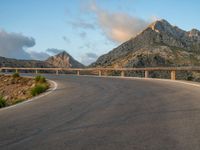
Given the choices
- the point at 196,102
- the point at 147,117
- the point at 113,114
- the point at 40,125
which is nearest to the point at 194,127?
the point at 147,117

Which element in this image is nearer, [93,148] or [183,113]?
[93,148]

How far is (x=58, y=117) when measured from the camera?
1162cm

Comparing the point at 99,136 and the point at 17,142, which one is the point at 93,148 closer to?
the point at 99,136

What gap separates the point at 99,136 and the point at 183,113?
3.85m

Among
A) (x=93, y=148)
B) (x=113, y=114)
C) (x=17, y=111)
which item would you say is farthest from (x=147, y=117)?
(x=17, y=111)

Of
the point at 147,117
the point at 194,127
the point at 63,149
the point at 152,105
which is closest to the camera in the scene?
the point at 63,149

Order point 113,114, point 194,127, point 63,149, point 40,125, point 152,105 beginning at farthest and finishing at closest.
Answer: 1. point 152,105
2. point 113,114
3. point 40,125
4. point 194,127
5. point 63,149

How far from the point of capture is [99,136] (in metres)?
8.65

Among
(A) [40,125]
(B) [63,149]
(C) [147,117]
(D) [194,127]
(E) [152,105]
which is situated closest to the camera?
(B) [63,149]

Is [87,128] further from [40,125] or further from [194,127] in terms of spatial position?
[194,127]

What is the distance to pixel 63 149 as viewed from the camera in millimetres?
7543

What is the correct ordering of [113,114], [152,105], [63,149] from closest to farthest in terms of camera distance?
[63,149]
[113,114]
[152,105]

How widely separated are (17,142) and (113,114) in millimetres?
3969

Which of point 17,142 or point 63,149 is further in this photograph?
point 17,142
